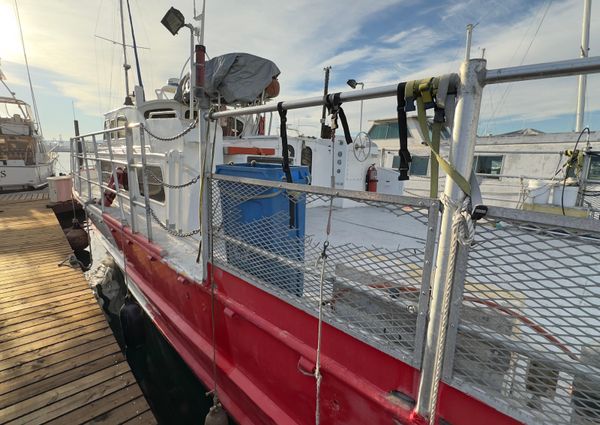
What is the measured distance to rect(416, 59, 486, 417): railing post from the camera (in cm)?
109

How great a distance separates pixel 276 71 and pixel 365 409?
3.48m

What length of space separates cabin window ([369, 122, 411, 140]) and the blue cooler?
49.9 feet

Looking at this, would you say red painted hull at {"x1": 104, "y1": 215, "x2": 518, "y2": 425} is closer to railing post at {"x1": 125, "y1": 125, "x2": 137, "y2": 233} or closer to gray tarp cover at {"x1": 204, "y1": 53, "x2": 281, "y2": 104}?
railing post at {"x1": 125, "y1": 125, "x2": 137, "y2": 233}

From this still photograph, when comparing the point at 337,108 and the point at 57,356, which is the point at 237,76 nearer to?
the point at 337,108

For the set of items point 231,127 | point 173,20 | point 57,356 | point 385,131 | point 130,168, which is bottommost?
point 57,356

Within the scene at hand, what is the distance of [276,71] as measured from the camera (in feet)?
12.0

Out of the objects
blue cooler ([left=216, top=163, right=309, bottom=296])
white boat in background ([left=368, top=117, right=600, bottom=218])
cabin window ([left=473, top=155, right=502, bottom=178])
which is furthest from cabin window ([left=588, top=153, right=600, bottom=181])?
blue cooler ([left=216, top=163, right=309, bottom=296])

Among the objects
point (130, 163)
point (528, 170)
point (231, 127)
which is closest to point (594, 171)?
point (528, 170)

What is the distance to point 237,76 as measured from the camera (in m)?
3.32

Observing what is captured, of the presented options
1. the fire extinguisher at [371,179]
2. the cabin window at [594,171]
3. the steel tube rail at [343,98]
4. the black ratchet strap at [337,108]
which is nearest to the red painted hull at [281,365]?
the black ratchet strap at [337,108]

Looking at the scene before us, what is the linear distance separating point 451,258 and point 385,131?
16.9 m

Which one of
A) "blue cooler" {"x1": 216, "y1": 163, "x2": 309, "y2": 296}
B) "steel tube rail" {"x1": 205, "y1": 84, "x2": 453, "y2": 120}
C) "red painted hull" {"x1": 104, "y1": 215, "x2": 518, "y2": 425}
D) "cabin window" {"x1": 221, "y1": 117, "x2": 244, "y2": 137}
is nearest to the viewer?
"steel tube rail" {"x1": 205, "y1": 84, "x2": 453, "y2": 120}

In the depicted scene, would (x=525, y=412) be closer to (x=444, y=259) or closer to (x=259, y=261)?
(x=444, y=259)

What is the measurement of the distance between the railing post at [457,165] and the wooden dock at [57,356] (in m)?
2.94
